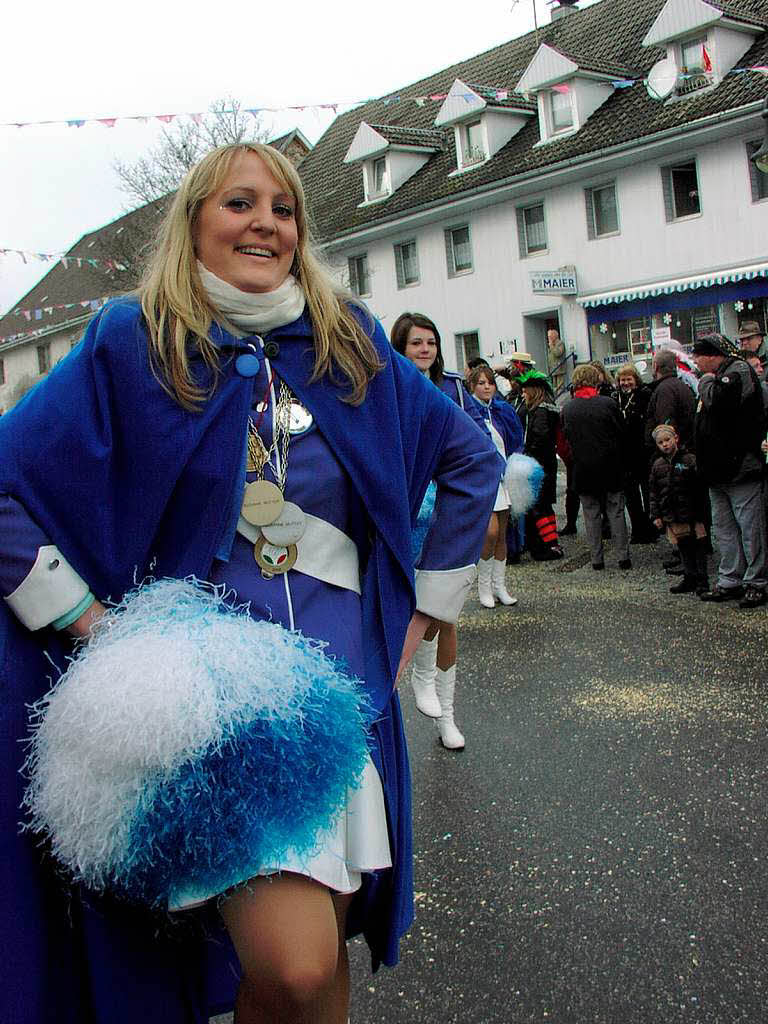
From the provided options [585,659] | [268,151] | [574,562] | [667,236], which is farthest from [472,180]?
[268,151]

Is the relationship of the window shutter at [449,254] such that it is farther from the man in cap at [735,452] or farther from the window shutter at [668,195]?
the man in cap at [735,452]

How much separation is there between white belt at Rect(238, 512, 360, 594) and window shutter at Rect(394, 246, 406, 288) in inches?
1073

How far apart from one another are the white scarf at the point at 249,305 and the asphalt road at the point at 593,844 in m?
1.90

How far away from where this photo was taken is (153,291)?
2031mm

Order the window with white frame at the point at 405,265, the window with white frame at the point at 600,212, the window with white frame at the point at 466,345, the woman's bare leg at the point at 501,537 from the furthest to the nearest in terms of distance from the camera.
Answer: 1. the window with white frame at the point at 405,265
2. the window with white frame at the point at 466,345
3. the window with white frame at the point at 600,212
4. the woman's bare leg at the point at 501,537

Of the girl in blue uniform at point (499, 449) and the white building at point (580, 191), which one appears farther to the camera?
the white building at point (580, 191)

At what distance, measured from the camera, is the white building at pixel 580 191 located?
68.4 ft

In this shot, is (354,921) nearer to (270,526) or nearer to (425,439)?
(270,526)

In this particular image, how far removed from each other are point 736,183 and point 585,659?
17400 mm

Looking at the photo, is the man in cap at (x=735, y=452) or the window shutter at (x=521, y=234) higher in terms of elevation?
the window shutter at (x=521, y=234)

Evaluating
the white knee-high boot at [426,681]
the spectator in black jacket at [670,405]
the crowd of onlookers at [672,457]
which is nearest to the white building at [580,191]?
the crowd of onlookers at [672,457]

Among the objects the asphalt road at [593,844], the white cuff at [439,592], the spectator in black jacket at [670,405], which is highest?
the spectator in black jacket at [670,405]

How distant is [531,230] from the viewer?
2525cm

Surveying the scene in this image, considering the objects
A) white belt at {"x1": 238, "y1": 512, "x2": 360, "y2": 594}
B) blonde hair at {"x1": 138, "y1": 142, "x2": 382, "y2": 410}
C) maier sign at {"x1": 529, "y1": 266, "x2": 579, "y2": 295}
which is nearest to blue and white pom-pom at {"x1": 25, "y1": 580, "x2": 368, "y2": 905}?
white belt at {"x1": 238, "y1": 512, "x2": 360, "y2": 594}
